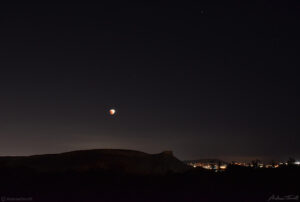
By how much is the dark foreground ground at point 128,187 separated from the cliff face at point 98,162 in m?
0.61

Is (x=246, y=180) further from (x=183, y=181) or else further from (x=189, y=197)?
(x=189, y=197)

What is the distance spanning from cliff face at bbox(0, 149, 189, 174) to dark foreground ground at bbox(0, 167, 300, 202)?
0.61 m

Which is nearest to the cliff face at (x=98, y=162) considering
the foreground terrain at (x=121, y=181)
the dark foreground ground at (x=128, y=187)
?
the foreground terrain at (x=121, y=181)

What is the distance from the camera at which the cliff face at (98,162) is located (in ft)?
73.0

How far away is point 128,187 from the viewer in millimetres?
20234

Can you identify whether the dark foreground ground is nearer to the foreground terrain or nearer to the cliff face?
the foreground terrain

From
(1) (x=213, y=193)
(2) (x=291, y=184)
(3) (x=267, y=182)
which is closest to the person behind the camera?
(1) (x=213, y=193)

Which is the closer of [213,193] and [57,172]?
[213,193]

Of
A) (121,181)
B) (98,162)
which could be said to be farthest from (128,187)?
(98,162)

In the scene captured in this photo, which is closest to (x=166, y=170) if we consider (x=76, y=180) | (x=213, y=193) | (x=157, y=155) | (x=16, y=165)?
(x=157, y=155)

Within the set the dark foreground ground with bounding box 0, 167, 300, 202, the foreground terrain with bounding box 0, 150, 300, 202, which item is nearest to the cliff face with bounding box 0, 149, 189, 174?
the foreground terrain with bounding box 0, 150, 300, 202

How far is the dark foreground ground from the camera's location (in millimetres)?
17906

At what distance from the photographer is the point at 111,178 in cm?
2116

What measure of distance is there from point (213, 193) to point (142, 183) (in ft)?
13.4
